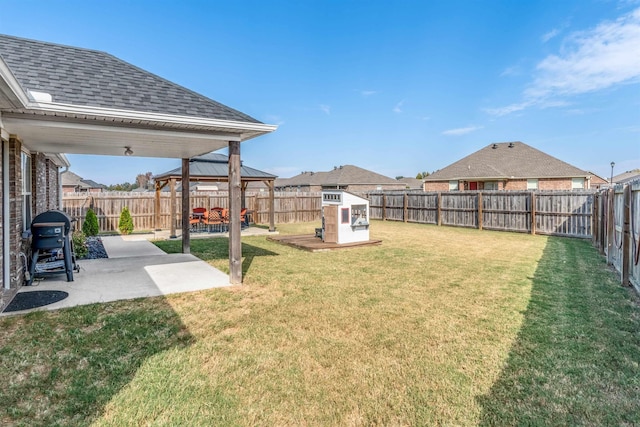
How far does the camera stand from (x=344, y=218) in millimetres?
10797

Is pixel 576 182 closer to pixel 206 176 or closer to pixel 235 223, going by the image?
pixel 206 176

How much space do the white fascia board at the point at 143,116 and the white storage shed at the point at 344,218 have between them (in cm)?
497

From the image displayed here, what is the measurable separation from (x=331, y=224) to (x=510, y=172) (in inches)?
710

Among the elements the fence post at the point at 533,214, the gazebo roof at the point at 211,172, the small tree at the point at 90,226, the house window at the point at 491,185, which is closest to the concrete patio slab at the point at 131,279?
the small tree at the point at 90,226

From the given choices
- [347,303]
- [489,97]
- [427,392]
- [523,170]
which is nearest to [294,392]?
[427,392]

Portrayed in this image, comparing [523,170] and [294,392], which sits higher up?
[523,170]

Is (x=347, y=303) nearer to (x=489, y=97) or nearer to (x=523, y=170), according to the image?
(x=489, y=97)

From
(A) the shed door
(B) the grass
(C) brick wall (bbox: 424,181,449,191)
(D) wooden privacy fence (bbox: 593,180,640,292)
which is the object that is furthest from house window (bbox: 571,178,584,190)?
(B) the grass

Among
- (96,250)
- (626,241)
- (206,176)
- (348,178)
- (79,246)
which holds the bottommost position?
(96,250)

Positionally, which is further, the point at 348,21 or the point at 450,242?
the point at 348,21

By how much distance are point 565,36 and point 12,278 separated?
17.5 meters

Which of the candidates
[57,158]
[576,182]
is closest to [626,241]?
[57,158]

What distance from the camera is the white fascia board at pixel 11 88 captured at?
3.09 m

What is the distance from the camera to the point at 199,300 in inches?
204
